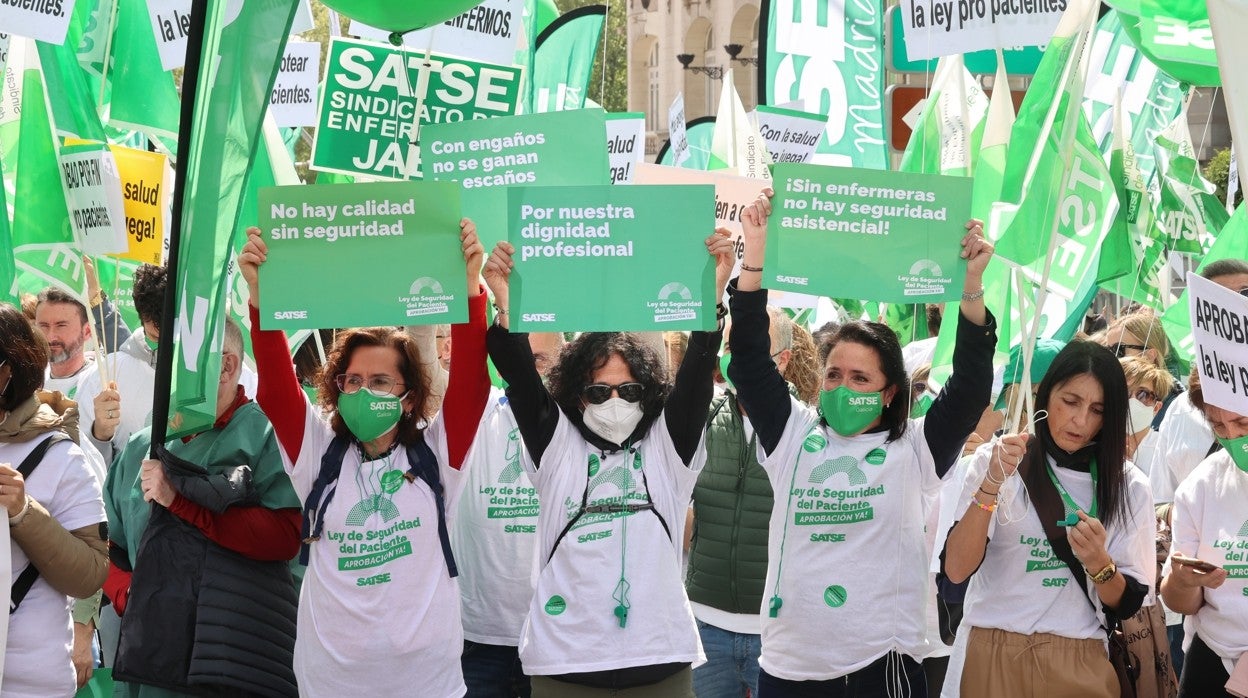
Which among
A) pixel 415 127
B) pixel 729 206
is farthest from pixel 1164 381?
pixel 415 127

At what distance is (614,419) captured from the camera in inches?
179

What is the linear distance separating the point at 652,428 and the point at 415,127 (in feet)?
6.36

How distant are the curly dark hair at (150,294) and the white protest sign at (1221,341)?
3.56 meters

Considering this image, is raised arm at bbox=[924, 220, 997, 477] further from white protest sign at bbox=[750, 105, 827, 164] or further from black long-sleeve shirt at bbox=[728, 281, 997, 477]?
white protest sign at bbox=[750, 105, 827, 164]

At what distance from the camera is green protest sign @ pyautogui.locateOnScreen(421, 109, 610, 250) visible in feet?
17.4

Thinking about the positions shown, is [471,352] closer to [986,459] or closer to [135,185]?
[986,459]

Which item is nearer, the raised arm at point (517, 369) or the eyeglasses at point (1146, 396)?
the raised arm at point (517, 369)

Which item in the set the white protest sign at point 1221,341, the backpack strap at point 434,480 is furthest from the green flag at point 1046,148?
the backpack strap at point 434,480

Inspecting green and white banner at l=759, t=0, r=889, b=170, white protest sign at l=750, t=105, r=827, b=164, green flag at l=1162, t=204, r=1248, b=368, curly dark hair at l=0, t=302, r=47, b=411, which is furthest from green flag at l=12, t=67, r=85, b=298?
green and white banner at l=759, t=0, r=889, b=170

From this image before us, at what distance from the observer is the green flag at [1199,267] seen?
277 inches

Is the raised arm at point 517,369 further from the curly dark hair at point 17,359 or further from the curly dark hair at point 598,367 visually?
the curly dark hair at point 17,359

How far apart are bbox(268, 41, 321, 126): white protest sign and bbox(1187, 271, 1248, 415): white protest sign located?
6759mm

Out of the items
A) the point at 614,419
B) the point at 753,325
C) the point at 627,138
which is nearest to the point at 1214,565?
the point at 753,325

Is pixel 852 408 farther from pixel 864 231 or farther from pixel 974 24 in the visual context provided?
pixel 974 24
